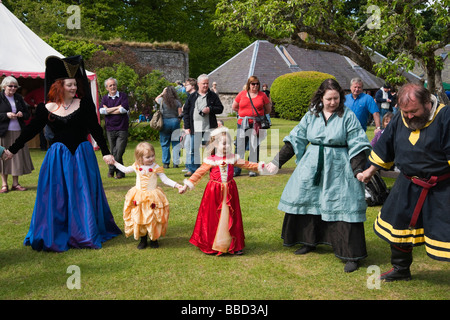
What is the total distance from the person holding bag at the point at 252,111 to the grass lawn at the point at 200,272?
328cm

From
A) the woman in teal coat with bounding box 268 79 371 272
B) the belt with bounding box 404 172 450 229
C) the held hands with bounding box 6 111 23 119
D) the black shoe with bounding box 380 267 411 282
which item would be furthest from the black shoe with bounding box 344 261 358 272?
the held hands with bounding box 6 111 23 119

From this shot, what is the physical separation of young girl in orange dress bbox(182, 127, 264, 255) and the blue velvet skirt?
127 centimetres

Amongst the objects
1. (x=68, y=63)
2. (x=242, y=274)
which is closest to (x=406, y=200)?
(x=242, y=274)

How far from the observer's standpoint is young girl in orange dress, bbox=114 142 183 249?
531cm

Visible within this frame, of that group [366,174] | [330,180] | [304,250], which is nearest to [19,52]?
[304,250]

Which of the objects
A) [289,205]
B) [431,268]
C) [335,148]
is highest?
[335,148]

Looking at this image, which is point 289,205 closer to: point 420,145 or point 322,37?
point 420,145

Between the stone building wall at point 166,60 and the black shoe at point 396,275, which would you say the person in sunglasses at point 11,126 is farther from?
the stone building wall at point 166,60

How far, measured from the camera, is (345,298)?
4137 mm

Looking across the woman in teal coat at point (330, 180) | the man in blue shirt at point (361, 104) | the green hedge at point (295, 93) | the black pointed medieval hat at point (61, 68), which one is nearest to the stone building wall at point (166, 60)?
the green hedge at point (295, 93)

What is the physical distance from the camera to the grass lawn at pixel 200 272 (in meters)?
4.25

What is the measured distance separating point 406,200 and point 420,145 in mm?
520

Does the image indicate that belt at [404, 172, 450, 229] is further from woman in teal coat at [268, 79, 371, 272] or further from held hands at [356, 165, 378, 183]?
woman in teal coat at [268, 79, 371, 272]

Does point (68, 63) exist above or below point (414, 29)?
below
